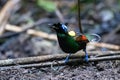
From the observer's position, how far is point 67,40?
3.95 m

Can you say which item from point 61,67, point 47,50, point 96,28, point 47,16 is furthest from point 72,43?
point 47,16

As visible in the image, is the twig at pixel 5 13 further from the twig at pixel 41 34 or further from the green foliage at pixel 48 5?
the green foliage at pixel 48 5

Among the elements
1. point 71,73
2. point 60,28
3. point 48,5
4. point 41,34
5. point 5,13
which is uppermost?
point 48,5

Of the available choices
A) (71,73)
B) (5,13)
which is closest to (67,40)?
(71,73)

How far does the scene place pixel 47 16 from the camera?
382 inches

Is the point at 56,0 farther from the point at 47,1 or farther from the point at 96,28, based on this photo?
the point at 96,28

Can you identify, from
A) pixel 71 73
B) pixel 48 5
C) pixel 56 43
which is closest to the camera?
pixel 71 73

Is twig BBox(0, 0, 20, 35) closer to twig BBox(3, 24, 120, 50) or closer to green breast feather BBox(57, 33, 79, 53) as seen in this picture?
twig BBox(3, 24, 120, 50)

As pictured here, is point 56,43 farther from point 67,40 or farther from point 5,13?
point 67,40

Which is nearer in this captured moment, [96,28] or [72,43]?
[72,43]

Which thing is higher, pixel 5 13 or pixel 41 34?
pixel 5 13

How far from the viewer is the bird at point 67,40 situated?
3904mm

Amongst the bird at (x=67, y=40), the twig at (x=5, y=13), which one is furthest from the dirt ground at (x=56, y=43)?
the twig at (x=5, y=13)

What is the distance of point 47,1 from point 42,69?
5.42m
